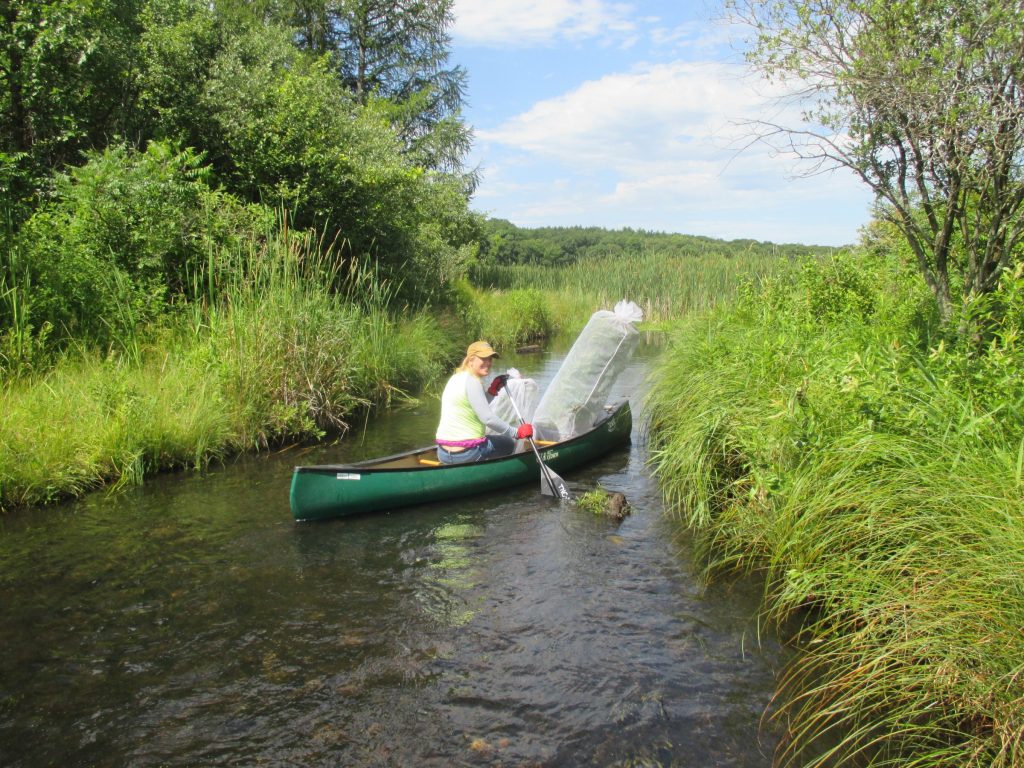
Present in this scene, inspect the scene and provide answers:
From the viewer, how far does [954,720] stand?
3.43 meters

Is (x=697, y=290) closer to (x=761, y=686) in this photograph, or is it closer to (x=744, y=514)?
(x=744, y=514)

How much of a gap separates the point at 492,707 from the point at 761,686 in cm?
152

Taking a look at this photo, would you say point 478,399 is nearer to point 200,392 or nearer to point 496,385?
point 496,385

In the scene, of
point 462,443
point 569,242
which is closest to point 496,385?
point 462,443

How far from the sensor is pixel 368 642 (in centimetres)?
464

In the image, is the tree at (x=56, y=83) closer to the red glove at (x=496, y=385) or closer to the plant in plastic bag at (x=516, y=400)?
the red glove at (x=496, y=385)

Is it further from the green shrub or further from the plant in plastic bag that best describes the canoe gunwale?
the green shrub

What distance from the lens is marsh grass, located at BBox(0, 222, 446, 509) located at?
22.7 ft

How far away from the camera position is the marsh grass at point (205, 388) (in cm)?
692

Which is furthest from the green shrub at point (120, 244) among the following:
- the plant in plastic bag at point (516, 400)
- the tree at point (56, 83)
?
the plant in plastic bag at point (516, 400)

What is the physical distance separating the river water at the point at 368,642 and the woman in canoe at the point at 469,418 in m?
0.73

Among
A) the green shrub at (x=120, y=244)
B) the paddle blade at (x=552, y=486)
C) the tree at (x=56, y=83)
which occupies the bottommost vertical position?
the paddle blade at (x=552, y=486)

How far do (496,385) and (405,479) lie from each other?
1.77 meters

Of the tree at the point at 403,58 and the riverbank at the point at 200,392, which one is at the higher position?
the tree at the point at 403,58
